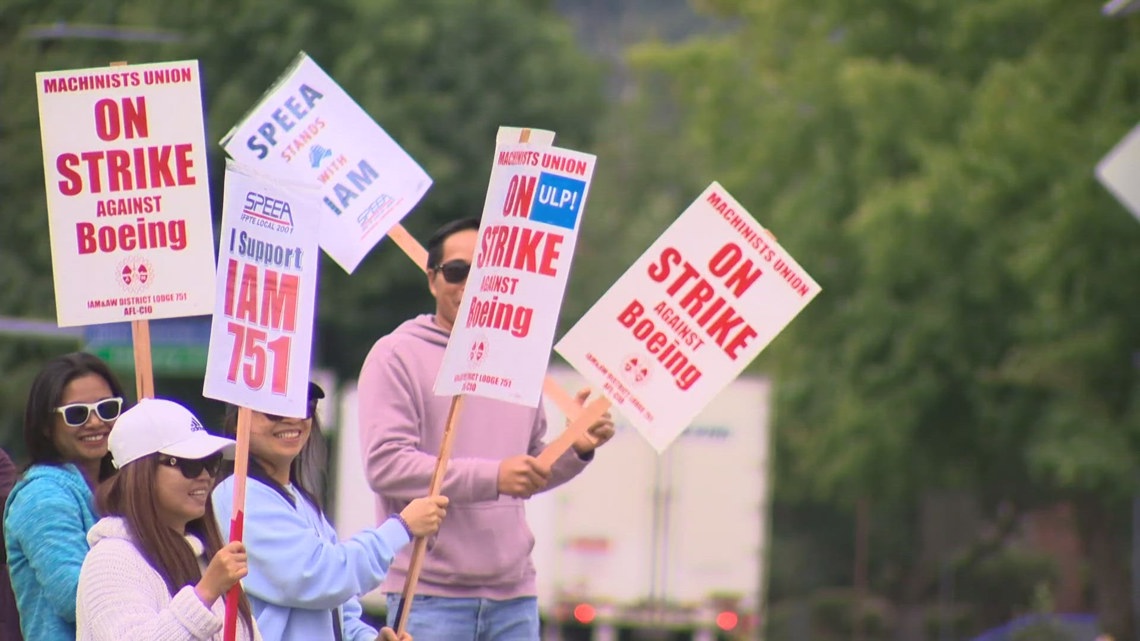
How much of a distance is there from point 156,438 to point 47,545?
74cm

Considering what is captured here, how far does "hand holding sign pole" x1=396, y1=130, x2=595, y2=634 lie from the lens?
6.59m

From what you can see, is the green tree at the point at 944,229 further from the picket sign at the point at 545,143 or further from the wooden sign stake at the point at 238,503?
the wooden sign stake at the point at 238,503

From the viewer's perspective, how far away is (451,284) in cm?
699

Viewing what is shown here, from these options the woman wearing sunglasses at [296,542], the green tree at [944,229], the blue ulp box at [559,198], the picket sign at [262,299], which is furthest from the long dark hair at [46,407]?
the green tree at [944,229]

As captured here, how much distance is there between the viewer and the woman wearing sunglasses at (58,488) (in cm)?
591

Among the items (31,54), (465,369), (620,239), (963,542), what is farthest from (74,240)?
(620,239)

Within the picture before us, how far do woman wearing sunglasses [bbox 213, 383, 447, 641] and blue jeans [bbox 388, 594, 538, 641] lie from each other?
63 centimetres

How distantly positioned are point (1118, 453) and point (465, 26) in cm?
1556

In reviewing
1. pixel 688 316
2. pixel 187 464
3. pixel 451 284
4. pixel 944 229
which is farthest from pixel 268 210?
pixel 944 229

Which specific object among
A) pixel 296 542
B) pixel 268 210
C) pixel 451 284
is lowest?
pixel 296 542

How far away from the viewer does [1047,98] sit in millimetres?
22219

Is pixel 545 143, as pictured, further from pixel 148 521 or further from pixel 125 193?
pixel 148 521

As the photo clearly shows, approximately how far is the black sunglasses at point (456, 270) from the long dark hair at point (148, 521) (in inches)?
69.5

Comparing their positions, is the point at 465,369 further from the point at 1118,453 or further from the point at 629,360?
the point at 1118,453
